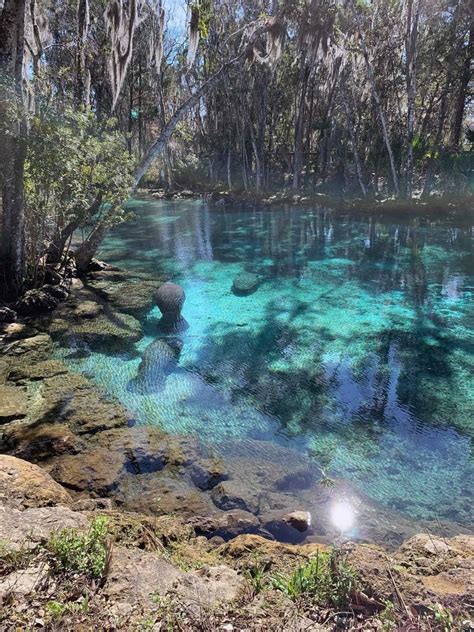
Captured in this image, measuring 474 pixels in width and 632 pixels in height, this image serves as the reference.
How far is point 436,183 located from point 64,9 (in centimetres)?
A: 2391

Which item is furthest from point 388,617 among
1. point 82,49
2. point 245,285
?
point 82,49

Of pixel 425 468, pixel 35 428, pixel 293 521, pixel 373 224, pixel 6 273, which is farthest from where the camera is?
pixel 373 224

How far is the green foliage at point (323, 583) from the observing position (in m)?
A: 2.76

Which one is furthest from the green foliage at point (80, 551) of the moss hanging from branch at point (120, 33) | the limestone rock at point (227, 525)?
the moss hanging from branch at point (120, 33)

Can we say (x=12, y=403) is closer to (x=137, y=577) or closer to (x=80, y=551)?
(x=80, y=551)

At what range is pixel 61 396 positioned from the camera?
281 inches

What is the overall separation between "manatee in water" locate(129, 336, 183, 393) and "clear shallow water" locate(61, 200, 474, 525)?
16 cm

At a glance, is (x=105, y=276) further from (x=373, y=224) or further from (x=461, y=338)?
(x=373, y=224)

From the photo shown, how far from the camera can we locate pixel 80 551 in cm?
290

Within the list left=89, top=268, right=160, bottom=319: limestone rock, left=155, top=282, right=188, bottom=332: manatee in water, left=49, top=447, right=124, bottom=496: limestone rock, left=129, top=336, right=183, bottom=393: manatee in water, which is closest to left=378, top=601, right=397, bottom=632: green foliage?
left=49, top=447, right=124, bottom=496: limestone rock

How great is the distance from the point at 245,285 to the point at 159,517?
29.8 feet

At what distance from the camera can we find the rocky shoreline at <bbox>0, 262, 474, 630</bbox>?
272 cm

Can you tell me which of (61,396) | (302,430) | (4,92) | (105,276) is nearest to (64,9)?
(105,276)

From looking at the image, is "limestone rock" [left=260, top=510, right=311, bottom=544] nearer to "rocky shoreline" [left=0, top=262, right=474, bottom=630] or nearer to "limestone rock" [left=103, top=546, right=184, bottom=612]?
"rocky shoreline" [left=0, top=262, right=474, bottom=630]
